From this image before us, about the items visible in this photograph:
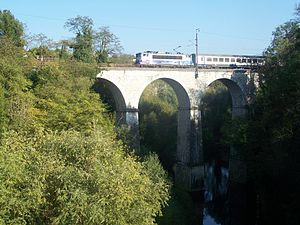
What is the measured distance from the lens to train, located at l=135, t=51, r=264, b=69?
30578 millimetres

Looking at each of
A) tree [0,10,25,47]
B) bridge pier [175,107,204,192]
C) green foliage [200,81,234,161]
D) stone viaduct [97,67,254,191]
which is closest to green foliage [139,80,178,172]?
stone viaduct [97,67,254,191]

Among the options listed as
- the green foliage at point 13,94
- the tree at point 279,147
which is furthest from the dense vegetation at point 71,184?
the tree at point 279,147

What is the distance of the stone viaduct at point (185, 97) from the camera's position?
977 inches

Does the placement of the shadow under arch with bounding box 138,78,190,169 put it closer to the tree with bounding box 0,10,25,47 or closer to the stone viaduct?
the stone viaduct

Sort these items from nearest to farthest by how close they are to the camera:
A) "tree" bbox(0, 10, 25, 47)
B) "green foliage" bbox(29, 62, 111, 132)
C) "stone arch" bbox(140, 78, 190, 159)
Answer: "green foliage" bbox(29, 62, 111, 132)
"tree" bbox(0, 10, 25, 47)
"stone arch" bbox(140, 78, 190, 159)

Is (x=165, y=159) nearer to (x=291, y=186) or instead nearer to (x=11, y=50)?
(x=291, y=186)

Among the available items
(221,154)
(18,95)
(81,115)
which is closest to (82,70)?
(81,115)

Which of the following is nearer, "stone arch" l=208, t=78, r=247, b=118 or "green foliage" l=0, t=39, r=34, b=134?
"green foliage" l=0, t=39, r=34, b=134

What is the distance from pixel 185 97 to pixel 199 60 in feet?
18.1

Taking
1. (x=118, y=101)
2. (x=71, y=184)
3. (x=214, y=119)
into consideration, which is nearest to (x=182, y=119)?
(x=118, y=101)

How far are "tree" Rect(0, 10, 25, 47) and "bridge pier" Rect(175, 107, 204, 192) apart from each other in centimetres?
1253

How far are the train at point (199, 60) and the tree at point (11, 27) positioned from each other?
9.08 m

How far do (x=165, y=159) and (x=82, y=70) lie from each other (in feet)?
40.5

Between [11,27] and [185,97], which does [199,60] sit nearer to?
[185,97]
